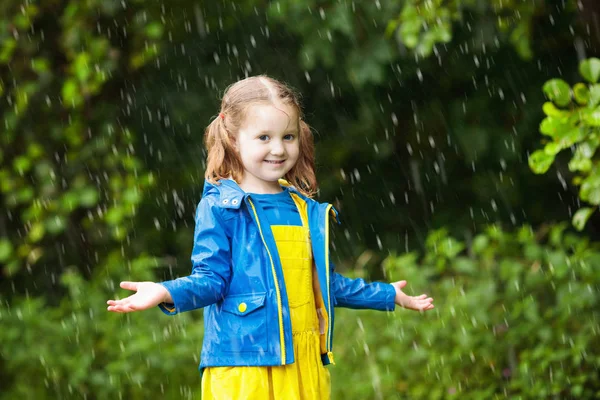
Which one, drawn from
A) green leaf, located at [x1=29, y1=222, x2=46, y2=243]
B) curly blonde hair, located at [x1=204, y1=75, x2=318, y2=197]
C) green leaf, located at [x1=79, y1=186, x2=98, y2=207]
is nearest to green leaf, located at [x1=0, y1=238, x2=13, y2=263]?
green leaf, located at [x1=29, y1=222, x2=46, y2=243]

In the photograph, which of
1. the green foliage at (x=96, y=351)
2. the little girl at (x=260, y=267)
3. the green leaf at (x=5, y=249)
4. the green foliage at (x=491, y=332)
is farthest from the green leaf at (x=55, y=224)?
the little girl at (x=260, y=267)

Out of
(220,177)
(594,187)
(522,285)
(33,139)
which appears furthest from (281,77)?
(220,177)

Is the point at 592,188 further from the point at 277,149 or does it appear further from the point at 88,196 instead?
the point at 88,196

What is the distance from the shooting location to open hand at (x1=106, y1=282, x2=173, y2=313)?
266cm

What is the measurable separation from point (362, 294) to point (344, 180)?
4.69 metres

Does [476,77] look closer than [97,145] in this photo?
Yes

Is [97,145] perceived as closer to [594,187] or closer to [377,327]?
[377,327]

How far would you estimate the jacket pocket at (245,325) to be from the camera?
2.93m

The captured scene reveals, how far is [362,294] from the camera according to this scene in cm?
329

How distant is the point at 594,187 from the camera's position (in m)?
4.08

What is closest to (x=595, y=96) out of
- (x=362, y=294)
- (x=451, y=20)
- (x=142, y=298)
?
(x=362, y=294)

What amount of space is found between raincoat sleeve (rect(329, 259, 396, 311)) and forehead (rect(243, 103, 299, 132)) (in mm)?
557

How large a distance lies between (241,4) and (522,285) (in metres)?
3.49

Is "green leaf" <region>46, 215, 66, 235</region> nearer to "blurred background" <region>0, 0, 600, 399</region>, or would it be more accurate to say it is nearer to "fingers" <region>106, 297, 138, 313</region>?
"blurred background" <region>0, 0, 600, 399</region>
